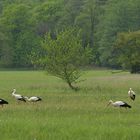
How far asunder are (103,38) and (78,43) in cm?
6888

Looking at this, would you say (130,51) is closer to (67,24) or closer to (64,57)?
(64,57)

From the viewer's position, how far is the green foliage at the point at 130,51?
6958 cm

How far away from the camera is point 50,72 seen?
46.2 meters

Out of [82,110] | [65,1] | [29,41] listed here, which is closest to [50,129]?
[82,110]

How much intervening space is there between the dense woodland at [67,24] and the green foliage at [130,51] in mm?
29000

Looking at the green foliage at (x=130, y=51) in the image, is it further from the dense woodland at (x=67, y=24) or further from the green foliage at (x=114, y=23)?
the green foliage at (x=114, y=23)

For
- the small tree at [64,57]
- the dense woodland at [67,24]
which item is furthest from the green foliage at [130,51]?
the dense woodland at [67,24]

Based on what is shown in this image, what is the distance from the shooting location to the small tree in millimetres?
45594

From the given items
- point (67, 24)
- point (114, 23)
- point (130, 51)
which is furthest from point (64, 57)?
point (67, 24)

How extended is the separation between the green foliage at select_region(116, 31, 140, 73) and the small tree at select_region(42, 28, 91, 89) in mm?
21865

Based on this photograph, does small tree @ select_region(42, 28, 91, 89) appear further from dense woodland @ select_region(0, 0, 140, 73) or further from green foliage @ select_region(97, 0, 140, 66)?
green foliage @ select_region(97, 0, 140, 66)

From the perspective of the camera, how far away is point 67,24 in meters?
128

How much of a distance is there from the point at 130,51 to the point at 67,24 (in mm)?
56453

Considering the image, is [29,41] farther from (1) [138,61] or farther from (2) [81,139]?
(2) [81,139]
